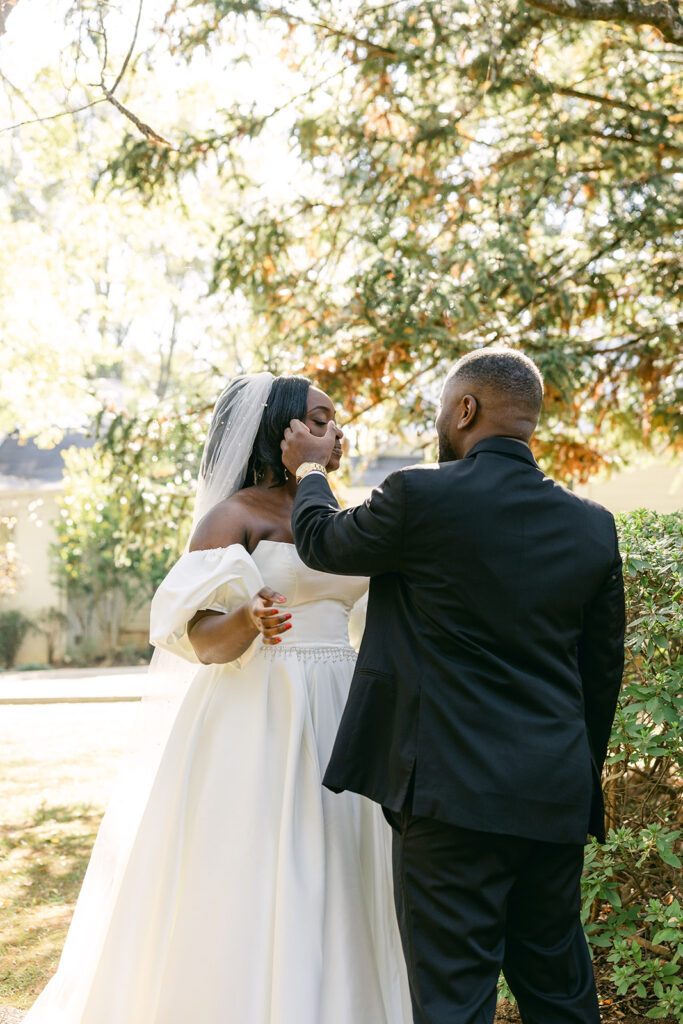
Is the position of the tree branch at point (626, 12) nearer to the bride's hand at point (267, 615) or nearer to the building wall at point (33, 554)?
the bride's hand at point (267, 615)

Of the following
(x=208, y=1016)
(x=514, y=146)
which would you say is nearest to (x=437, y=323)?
(x=514, y=146)

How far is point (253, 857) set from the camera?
10.1ft

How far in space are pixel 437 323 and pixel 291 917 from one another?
4.56 metres

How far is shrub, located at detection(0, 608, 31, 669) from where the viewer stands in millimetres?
20266

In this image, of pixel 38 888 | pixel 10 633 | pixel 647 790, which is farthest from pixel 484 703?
pixel 10 633

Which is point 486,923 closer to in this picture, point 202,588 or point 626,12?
point 202,588

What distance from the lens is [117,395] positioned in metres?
31.8

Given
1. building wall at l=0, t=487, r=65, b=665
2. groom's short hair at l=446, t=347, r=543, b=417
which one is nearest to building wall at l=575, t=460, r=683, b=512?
building wall at l=0, t=487, r=65, b=665

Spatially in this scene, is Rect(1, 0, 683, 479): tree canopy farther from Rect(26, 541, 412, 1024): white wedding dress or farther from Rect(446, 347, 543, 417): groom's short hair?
Rect(446, 347, 543, 417): groom's short hair

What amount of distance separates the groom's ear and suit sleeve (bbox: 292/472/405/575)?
0.29m

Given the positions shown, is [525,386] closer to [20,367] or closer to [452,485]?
[452,485]

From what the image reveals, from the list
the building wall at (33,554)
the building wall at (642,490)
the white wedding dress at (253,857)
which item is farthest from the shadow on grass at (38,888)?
the building wall at (33,554)

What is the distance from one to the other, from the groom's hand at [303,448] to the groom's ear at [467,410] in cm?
60

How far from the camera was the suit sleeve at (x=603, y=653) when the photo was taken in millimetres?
2664
